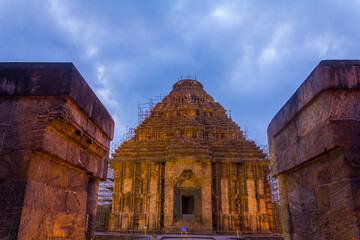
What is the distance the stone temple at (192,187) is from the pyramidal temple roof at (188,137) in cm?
9

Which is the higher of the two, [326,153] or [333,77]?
[333,77]

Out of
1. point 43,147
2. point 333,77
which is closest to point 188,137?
point 333,77

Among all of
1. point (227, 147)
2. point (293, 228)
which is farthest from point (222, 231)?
point (293, 228)

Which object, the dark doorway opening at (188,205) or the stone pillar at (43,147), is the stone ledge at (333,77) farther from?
the dark doorway opening at (188,205)

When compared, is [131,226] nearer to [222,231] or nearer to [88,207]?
[222,231]

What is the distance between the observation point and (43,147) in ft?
9.97

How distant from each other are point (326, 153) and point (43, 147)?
11.3 ft

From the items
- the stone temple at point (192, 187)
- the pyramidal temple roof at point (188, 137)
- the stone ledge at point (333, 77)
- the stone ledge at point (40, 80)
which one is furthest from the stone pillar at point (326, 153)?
the pyramidal temple roof at point (188, 137)

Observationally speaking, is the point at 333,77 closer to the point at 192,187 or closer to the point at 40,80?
the point at 40,80

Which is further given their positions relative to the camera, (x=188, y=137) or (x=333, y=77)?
(x=188, y=137)

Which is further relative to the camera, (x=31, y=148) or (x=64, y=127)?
(x=64, y=127)

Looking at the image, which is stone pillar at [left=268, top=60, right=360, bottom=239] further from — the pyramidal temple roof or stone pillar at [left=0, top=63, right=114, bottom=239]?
the pyramidal temple roof

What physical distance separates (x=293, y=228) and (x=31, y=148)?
4.10 metres

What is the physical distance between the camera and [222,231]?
2030 centimetres
